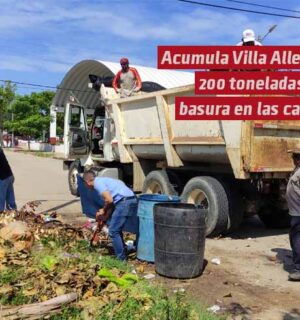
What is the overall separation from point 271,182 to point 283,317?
3.73 meters

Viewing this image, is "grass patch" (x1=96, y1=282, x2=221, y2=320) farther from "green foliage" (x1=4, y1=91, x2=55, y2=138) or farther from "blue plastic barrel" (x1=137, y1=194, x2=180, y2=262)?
"green foliage" (x1=4, y1=91, x2=55, y2=138)

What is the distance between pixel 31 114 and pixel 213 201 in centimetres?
4451

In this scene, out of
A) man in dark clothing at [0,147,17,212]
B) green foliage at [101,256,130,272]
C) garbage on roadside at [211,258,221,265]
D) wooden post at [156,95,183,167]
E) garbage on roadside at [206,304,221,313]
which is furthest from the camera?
man in dark clothing at [0,147,17,212]

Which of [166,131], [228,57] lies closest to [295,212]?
[228,57]

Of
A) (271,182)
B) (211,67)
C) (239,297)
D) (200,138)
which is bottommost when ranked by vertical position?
(239,297)

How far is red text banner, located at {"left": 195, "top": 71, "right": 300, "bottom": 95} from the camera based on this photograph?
7.59m

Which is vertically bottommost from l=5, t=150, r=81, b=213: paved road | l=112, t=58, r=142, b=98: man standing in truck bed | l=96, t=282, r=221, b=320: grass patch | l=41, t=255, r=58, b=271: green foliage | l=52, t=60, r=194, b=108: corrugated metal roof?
l=5, t=150, r=81, b=213: paved road

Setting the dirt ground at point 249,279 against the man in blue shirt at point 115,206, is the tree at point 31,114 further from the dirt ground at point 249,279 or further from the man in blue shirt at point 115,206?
the man in blue shirt at point 115,206

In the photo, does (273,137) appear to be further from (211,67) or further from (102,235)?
(102,235)

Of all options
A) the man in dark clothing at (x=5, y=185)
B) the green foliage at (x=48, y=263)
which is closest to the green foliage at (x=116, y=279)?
the green foliage at (x=48, y=263)

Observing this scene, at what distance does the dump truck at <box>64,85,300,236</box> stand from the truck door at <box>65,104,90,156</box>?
5.80 feet

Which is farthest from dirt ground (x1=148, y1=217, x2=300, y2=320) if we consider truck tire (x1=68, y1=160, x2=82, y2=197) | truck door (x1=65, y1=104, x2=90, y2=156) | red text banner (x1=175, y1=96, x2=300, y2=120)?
truck tire (x1=68, y1=160, x2=82, y2=197)

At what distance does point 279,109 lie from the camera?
776cm

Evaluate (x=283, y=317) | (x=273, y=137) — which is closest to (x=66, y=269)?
(x=283, y=317)
